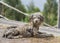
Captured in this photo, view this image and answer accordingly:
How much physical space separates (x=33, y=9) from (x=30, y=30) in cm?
220

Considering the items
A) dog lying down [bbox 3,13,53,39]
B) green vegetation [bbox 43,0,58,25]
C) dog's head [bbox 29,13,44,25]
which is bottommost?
dog lying down [bbox 3,13,53,39]

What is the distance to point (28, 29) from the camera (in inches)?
184

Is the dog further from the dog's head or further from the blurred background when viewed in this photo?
the blurred background

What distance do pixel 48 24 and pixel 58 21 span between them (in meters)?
0.41

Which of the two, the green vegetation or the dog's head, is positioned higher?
the green vegetation

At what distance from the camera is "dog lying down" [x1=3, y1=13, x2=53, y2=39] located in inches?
179

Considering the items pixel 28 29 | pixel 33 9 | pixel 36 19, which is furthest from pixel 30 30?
pixel 33 9

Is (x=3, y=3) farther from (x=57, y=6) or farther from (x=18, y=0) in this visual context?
(x=57, y=6)

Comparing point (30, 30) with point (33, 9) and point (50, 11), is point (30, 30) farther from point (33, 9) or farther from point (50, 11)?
point (33, 9)

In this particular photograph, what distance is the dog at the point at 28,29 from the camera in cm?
455

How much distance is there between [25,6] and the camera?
7.07 meters

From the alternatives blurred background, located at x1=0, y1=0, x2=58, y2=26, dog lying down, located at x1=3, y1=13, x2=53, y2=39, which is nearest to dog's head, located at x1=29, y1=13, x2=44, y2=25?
dog lying down, located at x1=3, y1=13, x2=53, y2=39

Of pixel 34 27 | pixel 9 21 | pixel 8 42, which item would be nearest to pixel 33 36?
pixel 34 27

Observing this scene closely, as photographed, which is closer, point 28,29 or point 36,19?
point 36,19
